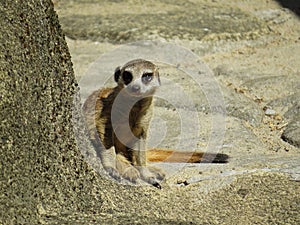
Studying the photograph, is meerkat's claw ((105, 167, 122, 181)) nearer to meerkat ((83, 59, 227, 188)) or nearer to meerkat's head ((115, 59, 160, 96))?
meerkat ((83, 59, 227, 188))

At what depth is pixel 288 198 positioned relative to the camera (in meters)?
2.64

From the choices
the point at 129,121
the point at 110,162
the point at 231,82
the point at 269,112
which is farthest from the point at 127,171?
the point at 231,82

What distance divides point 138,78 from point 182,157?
1.57ft

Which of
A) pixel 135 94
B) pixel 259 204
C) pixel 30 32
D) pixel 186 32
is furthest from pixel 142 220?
pixel 186 32

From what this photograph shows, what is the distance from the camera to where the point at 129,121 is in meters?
3.31

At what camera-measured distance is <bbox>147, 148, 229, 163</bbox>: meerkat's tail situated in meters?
3.27

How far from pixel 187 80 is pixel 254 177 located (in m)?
2.21

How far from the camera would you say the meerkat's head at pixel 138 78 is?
3342mm

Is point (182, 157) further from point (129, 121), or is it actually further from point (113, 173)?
point (113, 173)

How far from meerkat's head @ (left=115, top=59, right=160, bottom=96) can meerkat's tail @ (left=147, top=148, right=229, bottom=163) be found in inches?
12.9

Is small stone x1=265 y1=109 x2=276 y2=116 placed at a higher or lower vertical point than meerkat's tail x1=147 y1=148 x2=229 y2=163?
lower

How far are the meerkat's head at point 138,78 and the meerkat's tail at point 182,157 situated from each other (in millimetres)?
329

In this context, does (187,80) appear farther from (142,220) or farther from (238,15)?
(142,220)

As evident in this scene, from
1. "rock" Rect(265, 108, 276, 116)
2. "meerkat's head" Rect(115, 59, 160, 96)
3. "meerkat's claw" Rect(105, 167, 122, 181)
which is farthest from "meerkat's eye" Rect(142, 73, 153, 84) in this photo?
"rock" Rect(265, 108, 276, 116)
